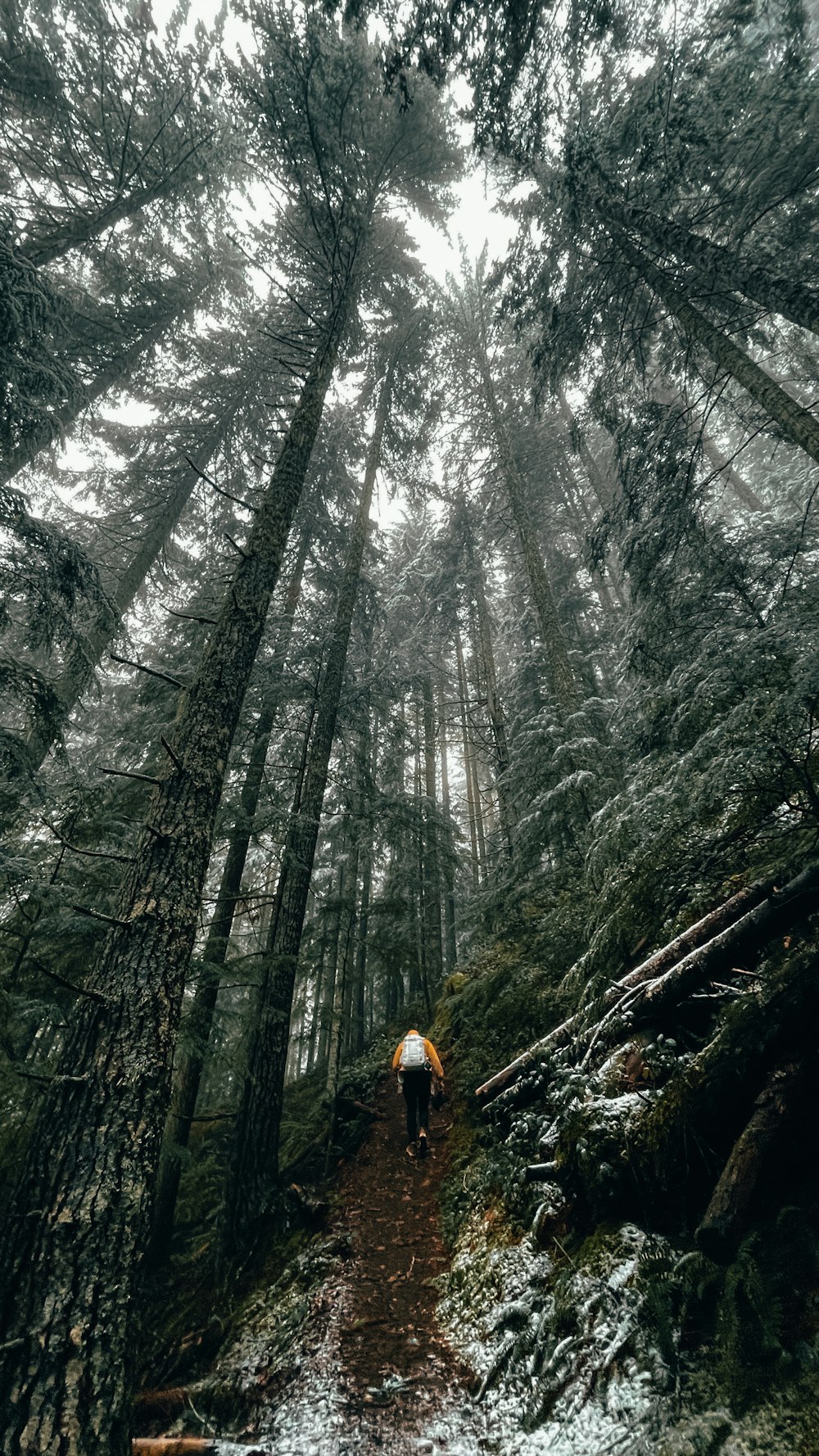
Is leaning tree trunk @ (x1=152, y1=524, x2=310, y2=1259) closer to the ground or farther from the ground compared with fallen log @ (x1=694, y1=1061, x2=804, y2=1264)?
farther from the ground

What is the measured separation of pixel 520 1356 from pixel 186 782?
4608 millimetres

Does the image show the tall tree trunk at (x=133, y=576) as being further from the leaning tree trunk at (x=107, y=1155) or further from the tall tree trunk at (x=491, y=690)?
the tall tree trunk at (x=491, y=690)

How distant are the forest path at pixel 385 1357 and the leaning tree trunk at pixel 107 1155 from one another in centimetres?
176

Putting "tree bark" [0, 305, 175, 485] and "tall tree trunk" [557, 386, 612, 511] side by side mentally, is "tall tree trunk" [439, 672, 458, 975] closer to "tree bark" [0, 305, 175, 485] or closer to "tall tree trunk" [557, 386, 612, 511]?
"tall tree trunk" [557, 386, 612, 511]

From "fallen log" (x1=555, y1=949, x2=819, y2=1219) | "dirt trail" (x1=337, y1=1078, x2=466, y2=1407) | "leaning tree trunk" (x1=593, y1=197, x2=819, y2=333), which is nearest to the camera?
"fallen log" (x1=555, y1=949, x2=819, y2=1219)

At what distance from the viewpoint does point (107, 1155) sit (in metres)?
3.11

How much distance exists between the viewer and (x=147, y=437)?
15.2m

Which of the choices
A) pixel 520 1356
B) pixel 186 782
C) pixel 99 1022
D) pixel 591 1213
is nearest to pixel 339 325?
pixel 186 782

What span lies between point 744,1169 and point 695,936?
5.70 ft

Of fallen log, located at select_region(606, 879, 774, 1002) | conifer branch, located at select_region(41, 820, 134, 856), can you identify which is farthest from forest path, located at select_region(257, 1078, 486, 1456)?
conifer branch, located at select_region(41, 820, 134, 856)

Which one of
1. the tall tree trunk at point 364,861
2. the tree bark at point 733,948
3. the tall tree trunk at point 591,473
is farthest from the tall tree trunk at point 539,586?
the tree bark at point 733,948

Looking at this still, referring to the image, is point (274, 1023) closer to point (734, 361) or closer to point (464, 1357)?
point (464, 1357)

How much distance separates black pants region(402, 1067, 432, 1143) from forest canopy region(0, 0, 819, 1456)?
2.85 ft

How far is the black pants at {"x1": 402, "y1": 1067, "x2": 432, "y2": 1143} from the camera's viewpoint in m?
7.61
